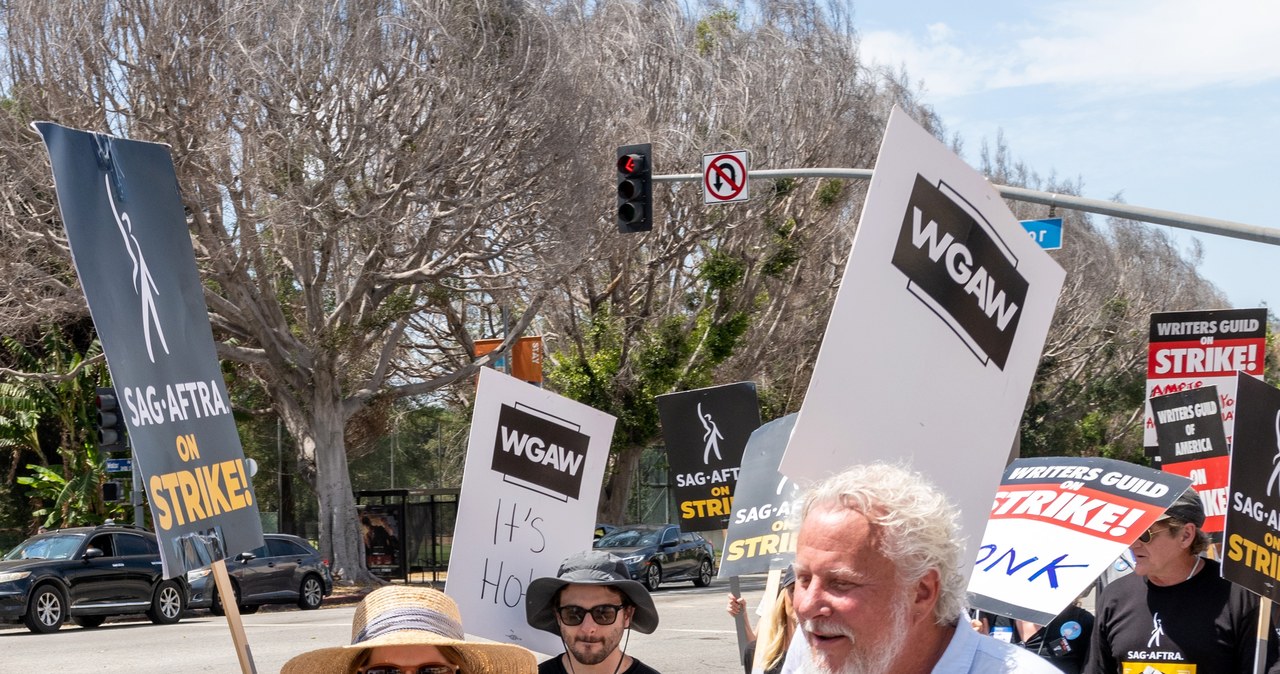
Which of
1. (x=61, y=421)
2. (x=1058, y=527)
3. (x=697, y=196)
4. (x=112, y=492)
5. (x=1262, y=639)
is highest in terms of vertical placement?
(x=697, y=196)

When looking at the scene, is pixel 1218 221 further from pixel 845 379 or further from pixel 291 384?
pixel 291 384

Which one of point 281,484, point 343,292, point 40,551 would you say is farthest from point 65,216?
point 281,484

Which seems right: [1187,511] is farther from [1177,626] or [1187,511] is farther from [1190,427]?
[1190,427]

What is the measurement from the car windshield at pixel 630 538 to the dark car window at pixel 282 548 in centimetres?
644

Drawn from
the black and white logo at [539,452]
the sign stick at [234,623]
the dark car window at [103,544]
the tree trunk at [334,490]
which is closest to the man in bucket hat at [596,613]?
the black and white logo at [539,452]

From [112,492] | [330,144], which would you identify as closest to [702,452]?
[112,492]

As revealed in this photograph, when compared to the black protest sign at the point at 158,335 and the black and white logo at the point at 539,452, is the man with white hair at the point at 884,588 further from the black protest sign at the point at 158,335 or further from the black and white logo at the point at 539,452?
the black and white logo at the point at 539,452

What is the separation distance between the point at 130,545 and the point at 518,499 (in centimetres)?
1726

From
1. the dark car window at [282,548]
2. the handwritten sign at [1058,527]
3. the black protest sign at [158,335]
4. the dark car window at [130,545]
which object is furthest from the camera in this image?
the dark car window at [282,548]

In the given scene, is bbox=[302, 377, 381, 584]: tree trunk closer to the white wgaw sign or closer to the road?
the road

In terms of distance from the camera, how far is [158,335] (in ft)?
14.3

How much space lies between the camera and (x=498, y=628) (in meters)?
5.93

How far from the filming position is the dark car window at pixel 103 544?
21.3 metres

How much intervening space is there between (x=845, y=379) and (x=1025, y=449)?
58.0 m
